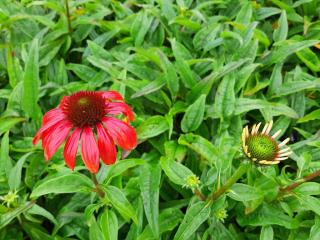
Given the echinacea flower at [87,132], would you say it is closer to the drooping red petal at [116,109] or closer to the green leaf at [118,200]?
the drooping red petal at [116,109]

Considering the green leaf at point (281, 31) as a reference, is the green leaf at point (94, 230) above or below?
below

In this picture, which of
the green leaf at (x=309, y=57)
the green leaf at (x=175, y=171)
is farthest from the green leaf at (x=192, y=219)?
the green leaf at (x=309, y=57)

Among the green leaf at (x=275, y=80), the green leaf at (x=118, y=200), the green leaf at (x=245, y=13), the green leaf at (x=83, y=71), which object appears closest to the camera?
the green leaf at (x=118, y=200)

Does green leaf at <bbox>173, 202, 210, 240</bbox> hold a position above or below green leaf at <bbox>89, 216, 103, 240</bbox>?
above

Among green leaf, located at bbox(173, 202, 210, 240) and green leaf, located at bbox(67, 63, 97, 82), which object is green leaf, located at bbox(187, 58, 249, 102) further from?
green leaf, located at bbox(173, 202, 210, 240)

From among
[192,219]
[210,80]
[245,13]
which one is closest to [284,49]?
[245,13]

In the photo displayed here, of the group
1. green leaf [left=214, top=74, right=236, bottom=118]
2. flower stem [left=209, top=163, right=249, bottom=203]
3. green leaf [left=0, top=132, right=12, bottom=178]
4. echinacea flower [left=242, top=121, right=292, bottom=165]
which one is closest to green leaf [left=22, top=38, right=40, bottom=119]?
green leaf [left=0, top=132, right=12, bottom=178]

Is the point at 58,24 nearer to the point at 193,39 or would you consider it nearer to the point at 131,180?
the point at 193,39

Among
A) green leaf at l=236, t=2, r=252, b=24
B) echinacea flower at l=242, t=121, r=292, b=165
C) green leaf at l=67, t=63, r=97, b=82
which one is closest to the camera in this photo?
echinacea flower at l=242, t=121, r=292, b=165
